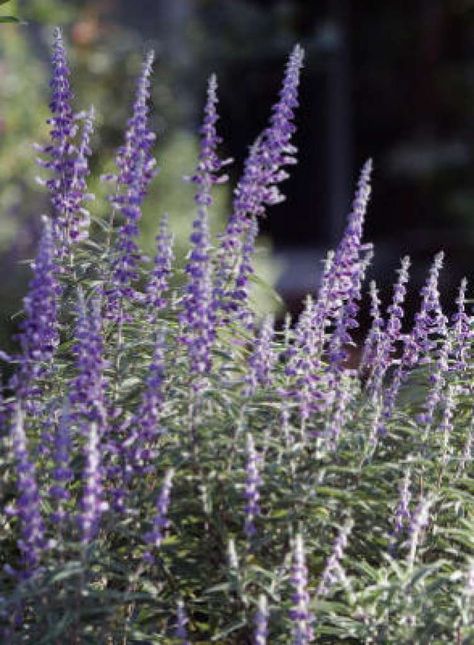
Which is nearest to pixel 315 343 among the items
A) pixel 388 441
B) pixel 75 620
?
pixel 388 441

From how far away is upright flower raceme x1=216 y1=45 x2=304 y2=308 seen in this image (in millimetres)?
3275

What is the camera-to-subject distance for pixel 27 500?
2688 millimetres

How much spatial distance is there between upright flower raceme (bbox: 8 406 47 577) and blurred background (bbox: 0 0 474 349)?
28.2 feet

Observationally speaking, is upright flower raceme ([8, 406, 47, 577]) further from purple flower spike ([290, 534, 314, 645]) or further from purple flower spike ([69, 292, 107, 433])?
purple flower spike ([290, 534, 314, 645])

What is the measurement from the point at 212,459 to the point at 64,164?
960 millimetres

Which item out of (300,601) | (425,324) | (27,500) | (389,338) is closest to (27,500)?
(27,500)

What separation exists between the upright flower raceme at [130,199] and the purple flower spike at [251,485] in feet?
2.20

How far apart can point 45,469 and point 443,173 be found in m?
12.3

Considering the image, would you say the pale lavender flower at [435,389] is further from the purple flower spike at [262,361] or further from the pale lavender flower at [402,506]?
the purple flower spike at [262,361]

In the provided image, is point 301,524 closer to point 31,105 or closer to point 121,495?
point 121,495

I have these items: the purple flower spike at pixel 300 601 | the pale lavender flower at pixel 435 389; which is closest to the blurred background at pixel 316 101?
the pale lavender flower at pixel 435 389

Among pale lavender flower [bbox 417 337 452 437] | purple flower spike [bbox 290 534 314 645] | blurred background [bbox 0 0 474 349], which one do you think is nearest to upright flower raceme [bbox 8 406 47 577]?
purple flower spike [bbox 290 534 314 645]

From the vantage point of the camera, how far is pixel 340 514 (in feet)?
10.0

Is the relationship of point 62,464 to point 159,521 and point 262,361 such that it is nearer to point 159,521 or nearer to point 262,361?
point 159,521
